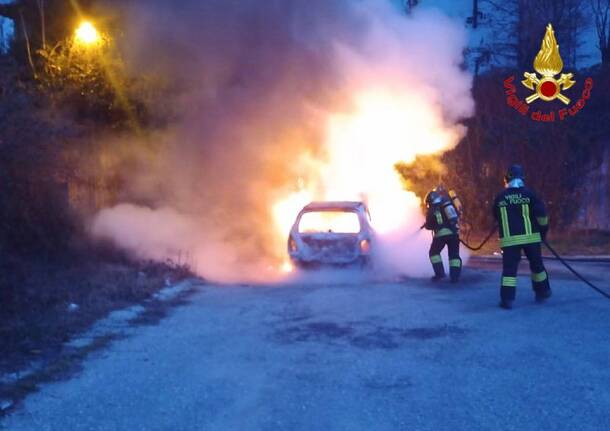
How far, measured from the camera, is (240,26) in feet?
56.6

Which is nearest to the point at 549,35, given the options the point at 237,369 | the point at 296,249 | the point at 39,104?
the point at 296,249

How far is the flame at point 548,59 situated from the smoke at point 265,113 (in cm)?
542

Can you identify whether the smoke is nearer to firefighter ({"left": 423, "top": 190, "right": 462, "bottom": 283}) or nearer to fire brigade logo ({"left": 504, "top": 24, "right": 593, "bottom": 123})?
firefighter ({"left": 423, "top": 190, "right": 462, "bottom": 283})

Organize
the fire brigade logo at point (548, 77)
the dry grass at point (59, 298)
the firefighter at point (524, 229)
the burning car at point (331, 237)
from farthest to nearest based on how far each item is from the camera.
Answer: the fire brigade logo at point (548, 77) < the burning car at point (331, 237) < the firefighter at point (524, 229) < the dry grass at point (59, 298)

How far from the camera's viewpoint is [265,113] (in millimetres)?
18125

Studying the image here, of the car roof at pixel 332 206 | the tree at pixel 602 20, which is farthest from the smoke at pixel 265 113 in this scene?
the tree at pixel 602 20

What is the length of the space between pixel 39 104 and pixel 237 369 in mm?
7092

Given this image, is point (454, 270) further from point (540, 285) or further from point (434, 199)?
point (540, 285)

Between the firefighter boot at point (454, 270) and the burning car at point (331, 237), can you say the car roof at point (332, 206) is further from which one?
the firefighter boot at point (454, 270)

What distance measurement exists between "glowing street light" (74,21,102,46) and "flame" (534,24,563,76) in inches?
518

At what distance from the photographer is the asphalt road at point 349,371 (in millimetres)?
4773

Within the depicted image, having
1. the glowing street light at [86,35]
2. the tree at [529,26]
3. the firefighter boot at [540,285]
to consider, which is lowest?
the firefighter boot at [540,285]

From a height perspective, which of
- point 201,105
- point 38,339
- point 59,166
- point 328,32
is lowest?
point 38,339

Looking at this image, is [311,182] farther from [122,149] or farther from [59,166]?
[59,166]
